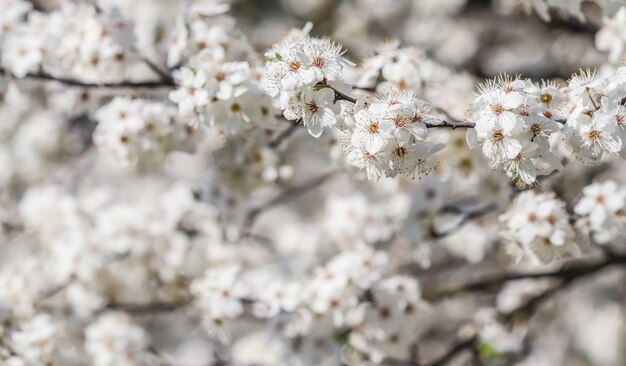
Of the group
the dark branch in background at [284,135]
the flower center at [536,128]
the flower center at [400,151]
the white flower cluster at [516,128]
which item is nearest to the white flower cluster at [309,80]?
the flower center at [400,151]

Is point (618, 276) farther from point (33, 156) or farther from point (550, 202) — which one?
point (33, 156)

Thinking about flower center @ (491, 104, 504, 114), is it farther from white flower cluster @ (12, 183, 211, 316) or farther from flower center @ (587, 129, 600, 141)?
white flower cluster @ (12, 183, 211, 316)

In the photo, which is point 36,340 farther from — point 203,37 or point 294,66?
point 294,66

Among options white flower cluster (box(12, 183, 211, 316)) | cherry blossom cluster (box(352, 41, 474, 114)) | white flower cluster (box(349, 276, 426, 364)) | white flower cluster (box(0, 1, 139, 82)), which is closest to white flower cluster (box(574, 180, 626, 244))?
cherry blossom cluster (box(352, 41, 474, 114))

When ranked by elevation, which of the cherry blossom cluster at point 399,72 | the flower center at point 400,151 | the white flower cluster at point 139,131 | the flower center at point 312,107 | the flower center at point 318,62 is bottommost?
the flower center at point 400,151

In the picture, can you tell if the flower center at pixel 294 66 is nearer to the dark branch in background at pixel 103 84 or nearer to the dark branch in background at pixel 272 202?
the dark branch in background at pixel 103 84

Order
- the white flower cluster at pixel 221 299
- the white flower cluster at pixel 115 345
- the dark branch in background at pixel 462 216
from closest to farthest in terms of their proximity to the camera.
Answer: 1. the dark branch in background at pixel 462 216
2. the white flower cluster at pixel 221 299
3. the white flower cluster at pixel 115 345
